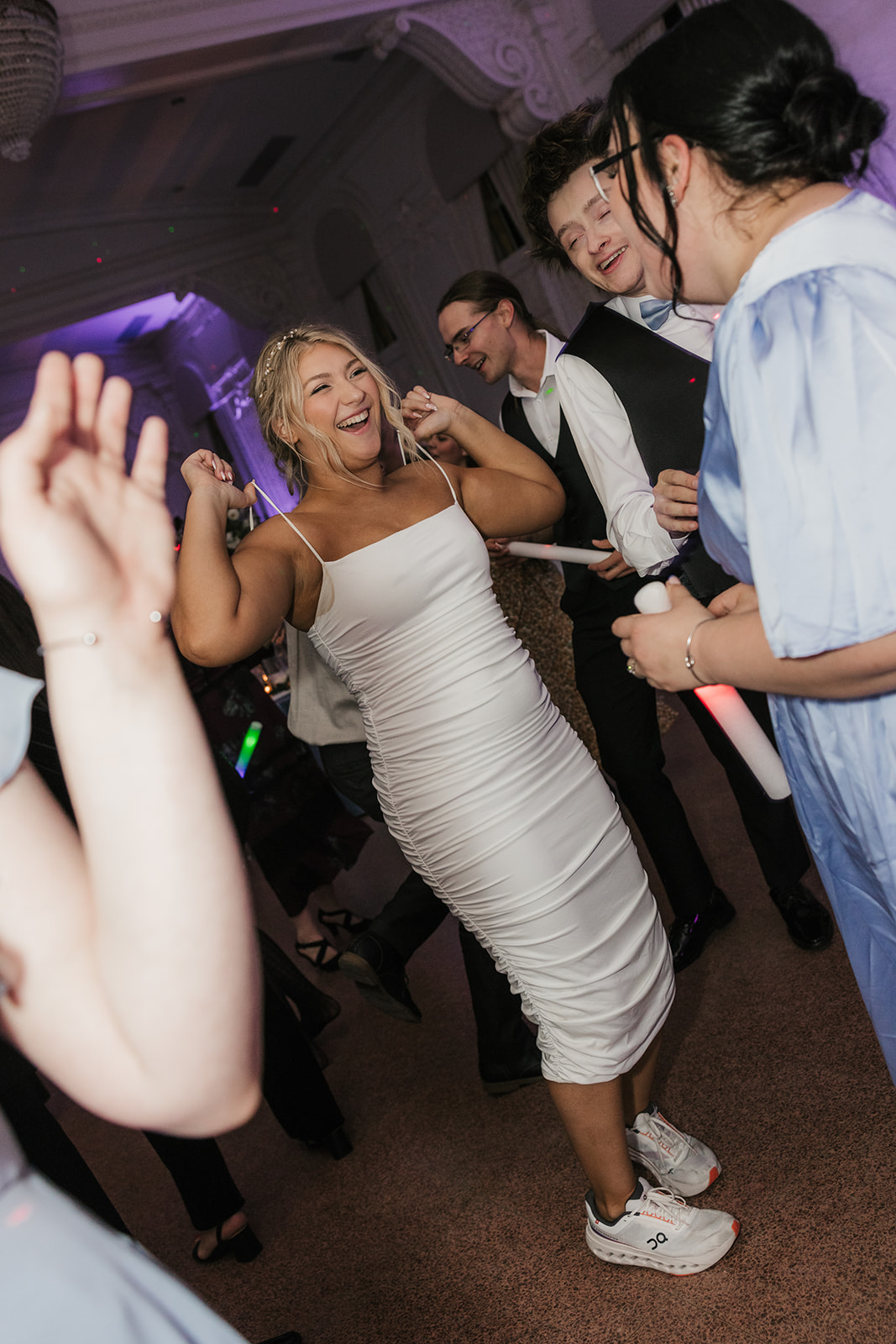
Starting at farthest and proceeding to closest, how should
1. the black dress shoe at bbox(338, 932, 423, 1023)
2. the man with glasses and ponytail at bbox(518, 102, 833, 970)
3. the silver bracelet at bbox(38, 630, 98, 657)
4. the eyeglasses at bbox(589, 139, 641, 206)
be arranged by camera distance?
the black dress shoe at bbox(338, 932, 423, 1023) → the man with glasses and ponytail at bbox(518, 102, 833, 970) → the eyeglasses at bbox(589, 139, 641, 206) → the silver bracelet at bbox(38, 630, 98, 657)

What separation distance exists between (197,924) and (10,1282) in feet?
0.83

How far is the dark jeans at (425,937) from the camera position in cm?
212

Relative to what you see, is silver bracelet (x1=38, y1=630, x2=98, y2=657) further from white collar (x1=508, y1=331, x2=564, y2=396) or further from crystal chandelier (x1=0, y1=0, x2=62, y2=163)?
crystal chandelier (x1=0, y1=0, x2=62, y2=163)

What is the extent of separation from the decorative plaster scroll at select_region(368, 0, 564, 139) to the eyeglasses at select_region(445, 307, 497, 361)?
246 centimetres

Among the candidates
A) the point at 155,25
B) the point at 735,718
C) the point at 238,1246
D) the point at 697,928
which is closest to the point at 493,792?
the point at 735,718

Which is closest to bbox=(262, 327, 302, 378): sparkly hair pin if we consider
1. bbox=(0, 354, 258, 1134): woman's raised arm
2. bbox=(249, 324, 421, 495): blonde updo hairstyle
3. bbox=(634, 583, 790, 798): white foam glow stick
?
bbox=(249, 324, 421, 495): blonde updo hairstyle

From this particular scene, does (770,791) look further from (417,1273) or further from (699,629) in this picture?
(417,1273)

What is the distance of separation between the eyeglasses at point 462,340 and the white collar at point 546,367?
0.49 feet

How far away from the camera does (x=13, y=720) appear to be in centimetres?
57

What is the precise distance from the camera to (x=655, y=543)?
77.0 inches

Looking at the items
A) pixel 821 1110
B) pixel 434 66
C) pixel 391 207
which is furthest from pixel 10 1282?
pixel 391 207

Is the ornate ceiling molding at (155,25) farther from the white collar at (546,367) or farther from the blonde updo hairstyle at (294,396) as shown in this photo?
the blonde updo hairstyle at (294,396)

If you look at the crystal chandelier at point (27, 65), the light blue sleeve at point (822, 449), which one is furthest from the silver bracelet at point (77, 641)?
the crystal chandelier at point (27, 65)

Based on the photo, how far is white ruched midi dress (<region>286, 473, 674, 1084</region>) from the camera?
1.51 m
